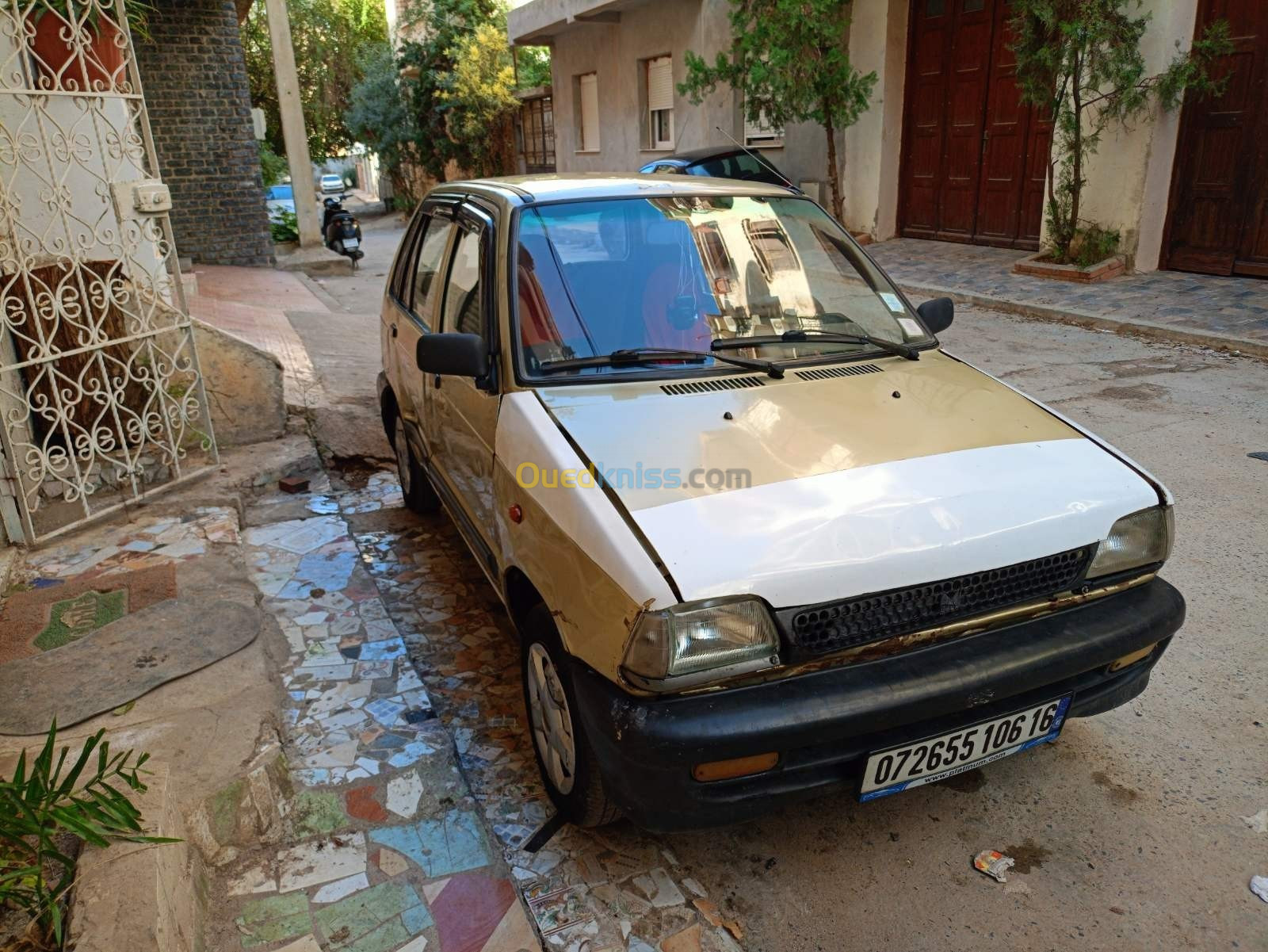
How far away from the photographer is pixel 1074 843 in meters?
2.60

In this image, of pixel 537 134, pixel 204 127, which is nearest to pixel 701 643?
pixel 204 127

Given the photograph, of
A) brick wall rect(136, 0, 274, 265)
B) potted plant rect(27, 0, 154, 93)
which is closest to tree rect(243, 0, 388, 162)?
brick wall rect(136, 0, 274, 265)

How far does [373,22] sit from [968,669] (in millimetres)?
39486

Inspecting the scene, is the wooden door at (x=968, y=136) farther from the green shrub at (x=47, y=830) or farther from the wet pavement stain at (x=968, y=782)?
the green shrub at (x=47, y=830)

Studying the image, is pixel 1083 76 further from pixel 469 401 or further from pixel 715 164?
pixel 469 401

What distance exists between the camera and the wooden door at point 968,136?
39.4 ft

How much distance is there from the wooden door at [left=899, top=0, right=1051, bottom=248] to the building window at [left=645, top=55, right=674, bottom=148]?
20.0ft

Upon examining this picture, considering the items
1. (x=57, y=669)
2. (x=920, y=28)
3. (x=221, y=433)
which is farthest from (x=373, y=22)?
(x=57, y=669)

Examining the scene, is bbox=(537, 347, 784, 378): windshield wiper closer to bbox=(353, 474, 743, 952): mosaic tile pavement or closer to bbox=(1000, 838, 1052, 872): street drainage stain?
bbox=(353, 474, 743, 952): mosaic tile pavement

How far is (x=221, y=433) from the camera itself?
18.8 feet

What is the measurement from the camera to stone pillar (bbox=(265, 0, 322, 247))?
1562 cm

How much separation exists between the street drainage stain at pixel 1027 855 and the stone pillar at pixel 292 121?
53.2 feet

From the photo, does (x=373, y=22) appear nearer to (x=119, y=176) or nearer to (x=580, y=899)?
(x=119, y=176)

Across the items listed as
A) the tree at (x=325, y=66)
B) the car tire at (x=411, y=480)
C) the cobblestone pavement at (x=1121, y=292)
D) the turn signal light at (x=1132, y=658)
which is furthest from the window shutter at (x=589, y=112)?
the turn signal light at (x=1132, y=658)
